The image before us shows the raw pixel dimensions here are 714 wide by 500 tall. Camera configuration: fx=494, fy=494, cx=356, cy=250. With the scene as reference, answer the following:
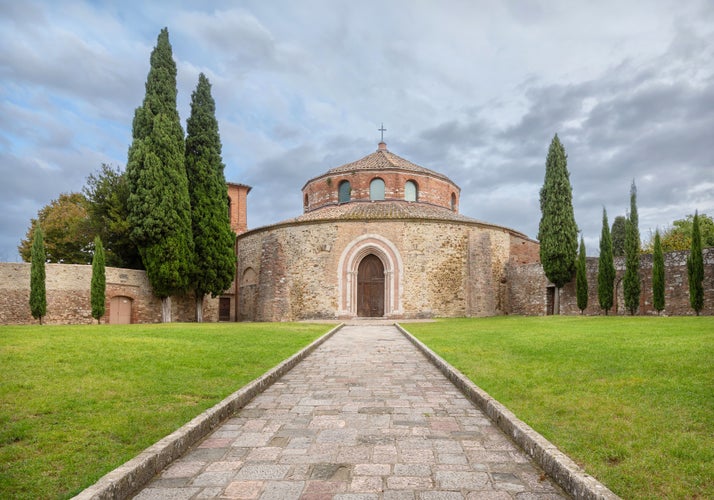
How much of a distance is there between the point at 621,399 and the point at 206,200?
2318 centimetres

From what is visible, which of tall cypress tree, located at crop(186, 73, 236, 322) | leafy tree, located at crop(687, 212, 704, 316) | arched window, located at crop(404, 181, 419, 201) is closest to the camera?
leafy tree, located at crop(687, 212, 704, 316)

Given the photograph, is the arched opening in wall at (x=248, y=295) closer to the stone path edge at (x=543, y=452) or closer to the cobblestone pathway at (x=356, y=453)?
the cobblestone pathway at (x=356, y=453)

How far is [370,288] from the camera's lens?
84.7 ft

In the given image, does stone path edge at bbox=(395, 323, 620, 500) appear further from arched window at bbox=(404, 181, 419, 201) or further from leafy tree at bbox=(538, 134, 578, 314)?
arched window at bbox=(404, 181, 419, 201)

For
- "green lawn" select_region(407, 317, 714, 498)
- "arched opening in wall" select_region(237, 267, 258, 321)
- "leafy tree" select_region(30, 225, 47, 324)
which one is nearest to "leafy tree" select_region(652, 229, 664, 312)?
"green lawn" select_region(407, 317, 714, 498)

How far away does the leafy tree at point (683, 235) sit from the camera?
41.3m

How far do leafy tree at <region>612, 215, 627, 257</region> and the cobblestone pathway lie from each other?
3550cm

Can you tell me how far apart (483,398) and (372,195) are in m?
24.5

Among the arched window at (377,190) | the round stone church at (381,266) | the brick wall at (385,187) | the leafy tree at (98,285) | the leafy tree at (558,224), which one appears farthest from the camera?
the arched window at (377,190)

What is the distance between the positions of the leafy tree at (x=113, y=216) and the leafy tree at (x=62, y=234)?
4679 millimetres

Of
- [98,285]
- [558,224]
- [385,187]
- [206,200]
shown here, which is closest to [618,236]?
[558,224]

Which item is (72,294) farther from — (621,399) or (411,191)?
(621,399)

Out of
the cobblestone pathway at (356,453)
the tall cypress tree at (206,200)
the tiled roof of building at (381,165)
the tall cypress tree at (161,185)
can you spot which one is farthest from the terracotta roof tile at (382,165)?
the cobblestone pathway at (356,453)

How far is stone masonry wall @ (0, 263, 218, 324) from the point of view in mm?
21078
